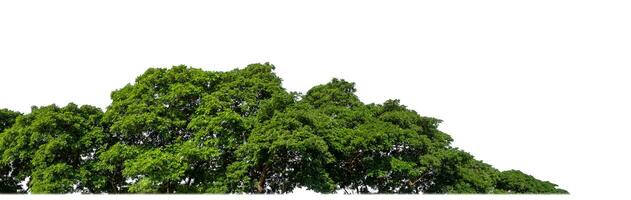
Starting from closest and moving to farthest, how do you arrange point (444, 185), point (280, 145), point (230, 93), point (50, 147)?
point (280, 145)
point (50, 147)
point (230, 93)
point (444, 185)

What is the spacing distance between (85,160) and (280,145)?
9.29 metres

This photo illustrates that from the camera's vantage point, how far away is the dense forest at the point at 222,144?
24.3m

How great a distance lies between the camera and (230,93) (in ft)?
86.5

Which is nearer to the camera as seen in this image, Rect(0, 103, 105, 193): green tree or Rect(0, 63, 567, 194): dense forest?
Rect(0, 63, 567, 194): dense forest

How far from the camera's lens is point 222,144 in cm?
2488

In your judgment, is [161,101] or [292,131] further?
[161,101]

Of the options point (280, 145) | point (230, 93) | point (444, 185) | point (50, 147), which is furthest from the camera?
point (444, 185)

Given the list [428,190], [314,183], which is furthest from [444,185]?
[314,183]

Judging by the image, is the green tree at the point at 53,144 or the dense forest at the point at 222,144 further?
the green tree at the point at 53,144

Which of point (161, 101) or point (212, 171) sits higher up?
point (161, 101)

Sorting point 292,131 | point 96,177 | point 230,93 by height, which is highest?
point 230,93

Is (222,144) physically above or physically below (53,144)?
above

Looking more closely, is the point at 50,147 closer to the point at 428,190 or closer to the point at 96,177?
the point at 96,177

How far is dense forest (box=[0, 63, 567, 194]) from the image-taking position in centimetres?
2428
